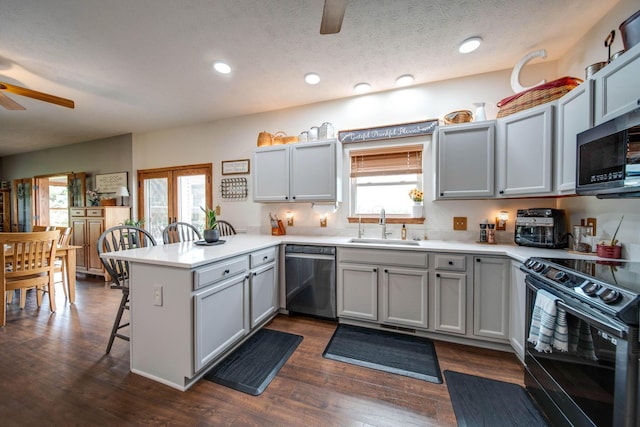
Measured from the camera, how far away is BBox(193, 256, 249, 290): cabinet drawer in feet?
5.17

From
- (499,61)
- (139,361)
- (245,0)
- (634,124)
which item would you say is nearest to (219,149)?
(245,0)

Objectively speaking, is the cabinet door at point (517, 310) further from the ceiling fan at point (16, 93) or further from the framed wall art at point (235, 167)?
the ceiling fan at point (16, 93)

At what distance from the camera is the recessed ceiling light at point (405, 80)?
8.53 feet

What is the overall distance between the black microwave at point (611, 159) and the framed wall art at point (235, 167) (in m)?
3.55

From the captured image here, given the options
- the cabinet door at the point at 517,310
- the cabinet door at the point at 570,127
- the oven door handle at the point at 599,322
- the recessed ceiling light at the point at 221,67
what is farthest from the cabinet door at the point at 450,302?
the recessed ceiling light at the point at 221,67

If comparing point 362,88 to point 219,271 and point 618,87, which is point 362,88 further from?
point 219,271

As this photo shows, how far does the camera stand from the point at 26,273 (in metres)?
2.65

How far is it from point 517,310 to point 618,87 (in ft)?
5.25

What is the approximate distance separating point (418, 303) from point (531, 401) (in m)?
0.90

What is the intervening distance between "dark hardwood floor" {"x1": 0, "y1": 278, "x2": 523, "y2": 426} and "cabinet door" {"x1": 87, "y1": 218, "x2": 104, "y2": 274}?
7.33 feet

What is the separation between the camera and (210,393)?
158 centimetres

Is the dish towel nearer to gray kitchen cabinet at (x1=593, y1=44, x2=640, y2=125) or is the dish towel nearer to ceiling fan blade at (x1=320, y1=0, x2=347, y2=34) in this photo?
gray kitchen cabinet at (x1=593, y1=44, x2=640, y2=125)

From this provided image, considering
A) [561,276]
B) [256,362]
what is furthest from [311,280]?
[561,276]

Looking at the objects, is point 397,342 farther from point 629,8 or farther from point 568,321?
point 629,8
